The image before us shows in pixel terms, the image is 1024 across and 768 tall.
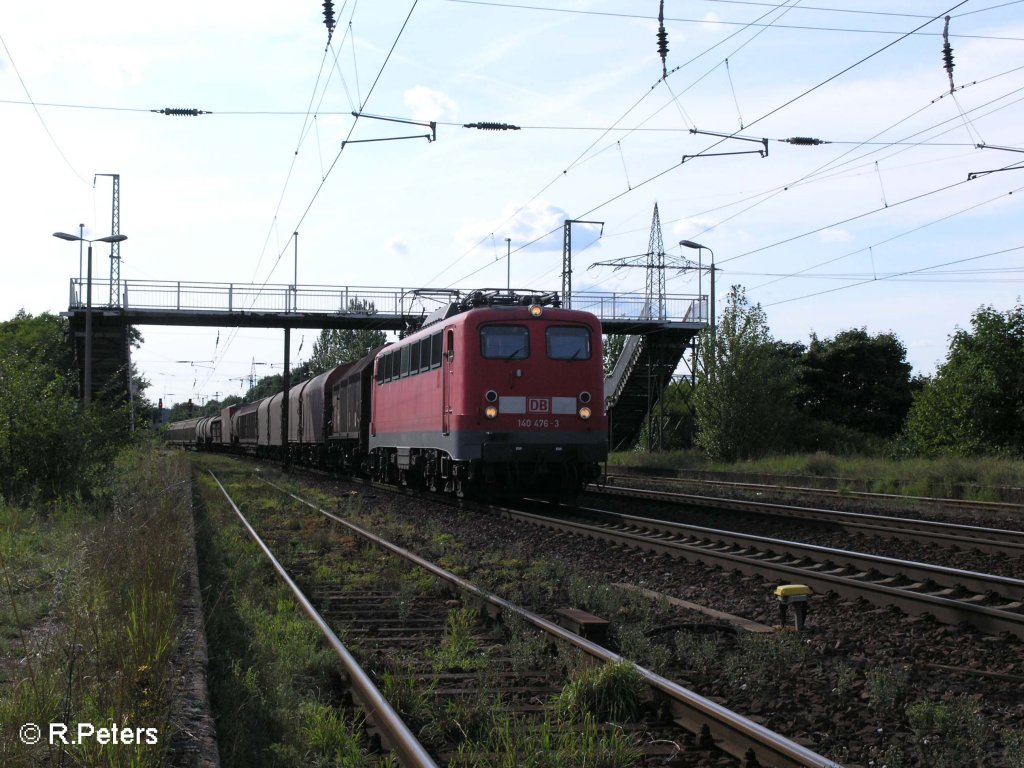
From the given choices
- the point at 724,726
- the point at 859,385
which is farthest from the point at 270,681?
the point at 859,385

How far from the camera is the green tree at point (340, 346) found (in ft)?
278

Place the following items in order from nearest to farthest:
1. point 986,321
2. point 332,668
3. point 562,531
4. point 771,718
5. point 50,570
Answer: point 771,718
point 332,668
point 50,570
point 562,531
point 986,321

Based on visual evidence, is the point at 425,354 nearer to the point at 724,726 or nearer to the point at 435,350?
the point at 435,350

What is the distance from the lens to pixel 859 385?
48.7m

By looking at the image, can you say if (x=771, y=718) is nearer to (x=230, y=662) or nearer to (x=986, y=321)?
(x=230, y=662)

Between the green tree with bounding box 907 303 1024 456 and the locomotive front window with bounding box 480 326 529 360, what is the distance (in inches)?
636

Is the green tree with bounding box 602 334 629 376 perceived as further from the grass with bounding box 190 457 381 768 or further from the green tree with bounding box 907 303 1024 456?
the grass with bounding box 190 457 381 768

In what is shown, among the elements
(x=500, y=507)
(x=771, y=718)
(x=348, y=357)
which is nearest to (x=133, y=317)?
(x=500, y=507)

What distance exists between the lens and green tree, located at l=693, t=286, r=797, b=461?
3131 cm

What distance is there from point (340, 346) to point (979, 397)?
69.7m

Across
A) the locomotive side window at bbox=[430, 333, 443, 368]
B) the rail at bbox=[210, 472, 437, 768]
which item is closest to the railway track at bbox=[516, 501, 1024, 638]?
the rail at bbox=[210, 472, 437, 768]

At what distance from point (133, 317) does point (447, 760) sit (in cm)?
3361

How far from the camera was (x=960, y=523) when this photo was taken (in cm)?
1478

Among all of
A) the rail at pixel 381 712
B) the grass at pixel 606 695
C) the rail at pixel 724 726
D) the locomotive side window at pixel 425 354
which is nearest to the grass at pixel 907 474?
the locomotive side window at pixel 425 354
